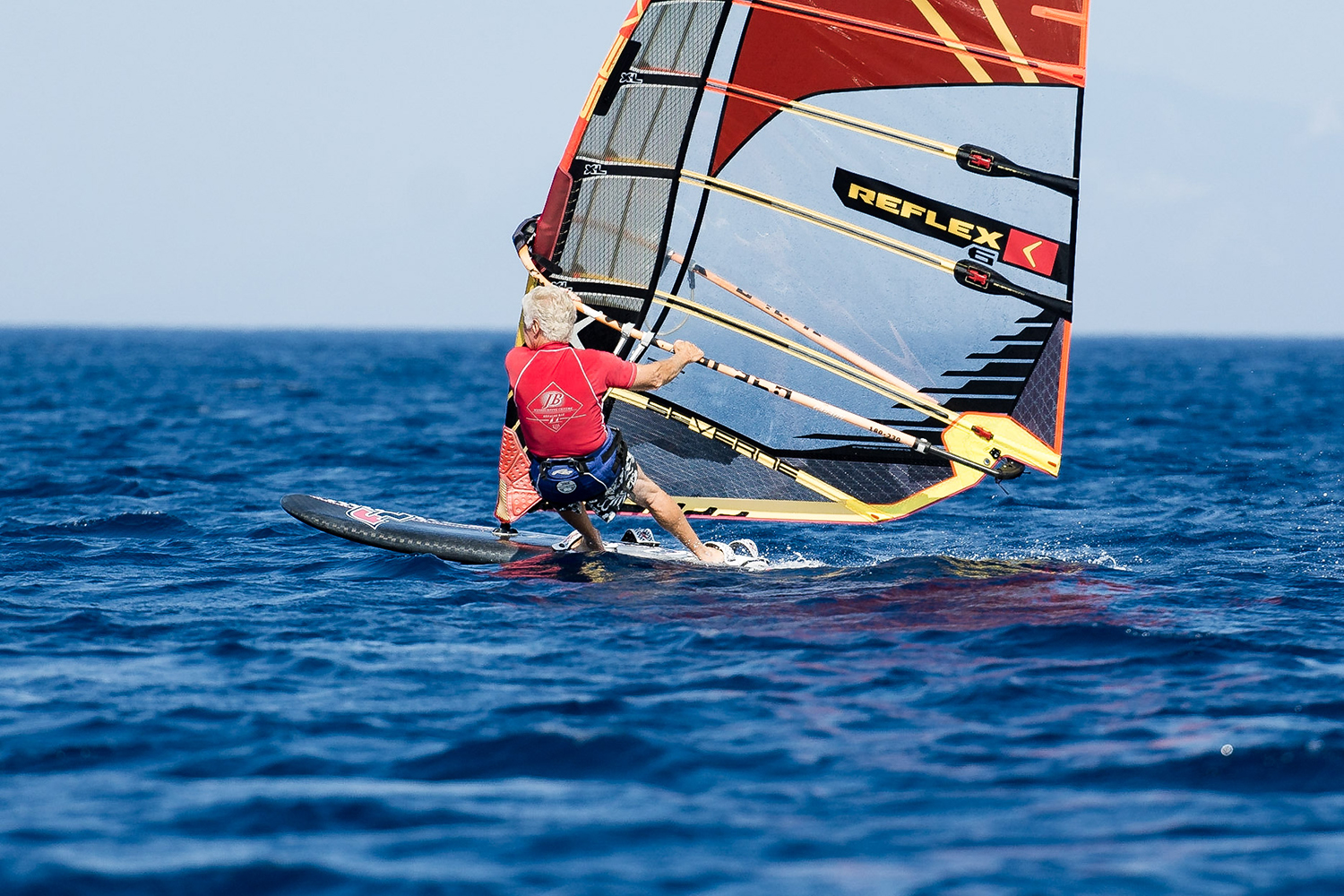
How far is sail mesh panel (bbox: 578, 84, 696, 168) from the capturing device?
330 inches

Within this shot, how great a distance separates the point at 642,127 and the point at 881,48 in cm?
155

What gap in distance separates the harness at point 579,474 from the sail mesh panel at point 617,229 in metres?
1.30

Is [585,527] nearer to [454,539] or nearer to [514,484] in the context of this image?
[514,484]

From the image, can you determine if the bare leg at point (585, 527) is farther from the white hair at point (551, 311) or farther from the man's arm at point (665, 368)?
the white hair at point (551, 311)

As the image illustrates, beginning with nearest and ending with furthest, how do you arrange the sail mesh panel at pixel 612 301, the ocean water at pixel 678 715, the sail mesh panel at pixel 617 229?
the ocean water at pixel 678 715
the sail mesh panel at pixel 617 229
the sail mesh panel at pixel 612 301

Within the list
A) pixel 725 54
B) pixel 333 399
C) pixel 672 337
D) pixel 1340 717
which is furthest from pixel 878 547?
pixel 333 399

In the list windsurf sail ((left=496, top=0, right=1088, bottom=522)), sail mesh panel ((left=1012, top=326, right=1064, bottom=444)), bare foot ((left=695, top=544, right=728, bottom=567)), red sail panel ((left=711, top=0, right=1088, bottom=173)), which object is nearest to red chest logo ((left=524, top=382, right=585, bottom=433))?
windsurf sail ((left=496, top=0, right=1088, bottom=522))

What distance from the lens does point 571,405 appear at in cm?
800

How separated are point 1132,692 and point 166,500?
967cm

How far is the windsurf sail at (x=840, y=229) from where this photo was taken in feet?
26.7

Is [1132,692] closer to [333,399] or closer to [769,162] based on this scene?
[769,162]

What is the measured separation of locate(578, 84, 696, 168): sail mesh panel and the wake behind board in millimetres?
2562

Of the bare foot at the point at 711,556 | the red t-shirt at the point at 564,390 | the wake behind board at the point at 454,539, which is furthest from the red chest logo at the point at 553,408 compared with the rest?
the bare foot at the point at 711,556

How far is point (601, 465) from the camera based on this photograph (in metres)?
8.23
